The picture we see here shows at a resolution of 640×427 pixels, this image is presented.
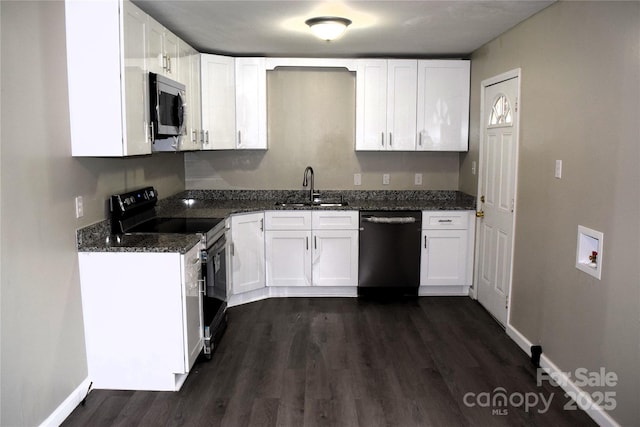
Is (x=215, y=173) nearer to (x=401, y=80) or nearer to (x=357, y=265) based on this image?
(x=357, y=265)

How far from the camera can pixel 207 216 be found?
12.9ft

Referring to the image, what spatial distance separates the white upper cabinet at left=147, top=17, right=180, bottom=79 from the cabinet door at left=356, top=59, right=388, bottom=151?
176 cm

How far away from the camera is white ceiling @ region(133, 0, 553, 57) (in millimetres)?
3146

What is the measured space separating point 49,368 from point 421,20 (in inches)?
123

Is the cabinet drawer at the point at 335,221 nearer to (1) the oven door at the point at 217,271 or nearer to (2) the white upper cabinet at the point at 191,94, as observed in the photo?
(1) the oven door at the point at 217,271

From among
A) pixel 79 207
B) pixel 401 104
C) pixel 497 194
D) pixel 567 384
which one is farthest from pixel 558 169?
pixel 79 207

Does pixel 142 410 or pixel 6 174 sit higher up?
pixel 6 174

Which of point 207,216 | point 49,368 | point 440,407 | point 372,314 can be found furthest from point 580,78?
point 49,368

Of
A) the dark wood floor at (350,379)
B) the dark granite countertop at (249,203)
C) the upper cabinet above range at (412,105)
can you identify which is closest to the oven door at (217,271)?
the dark granite countertop at (249,203)

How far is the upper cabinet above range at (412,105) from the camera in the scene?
187 inches

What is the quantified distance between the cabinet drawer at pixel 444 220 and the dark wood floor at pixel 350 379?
84 centimetres

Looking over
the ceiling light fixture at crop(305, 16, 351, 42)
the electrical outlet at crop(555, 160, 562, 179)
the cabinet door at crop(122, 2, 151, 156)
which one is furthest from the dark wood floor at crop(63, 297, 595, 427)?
the ceiling light fixture at crop(305, 16, 351, 42)

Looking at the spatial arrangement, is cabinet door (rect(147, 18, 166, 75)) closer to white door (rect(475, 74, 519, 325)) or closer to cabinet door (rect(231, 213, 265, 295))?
cabinet door (rect(231, 213, 265, 295))

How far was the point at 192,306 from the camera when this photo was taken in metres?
3.04
